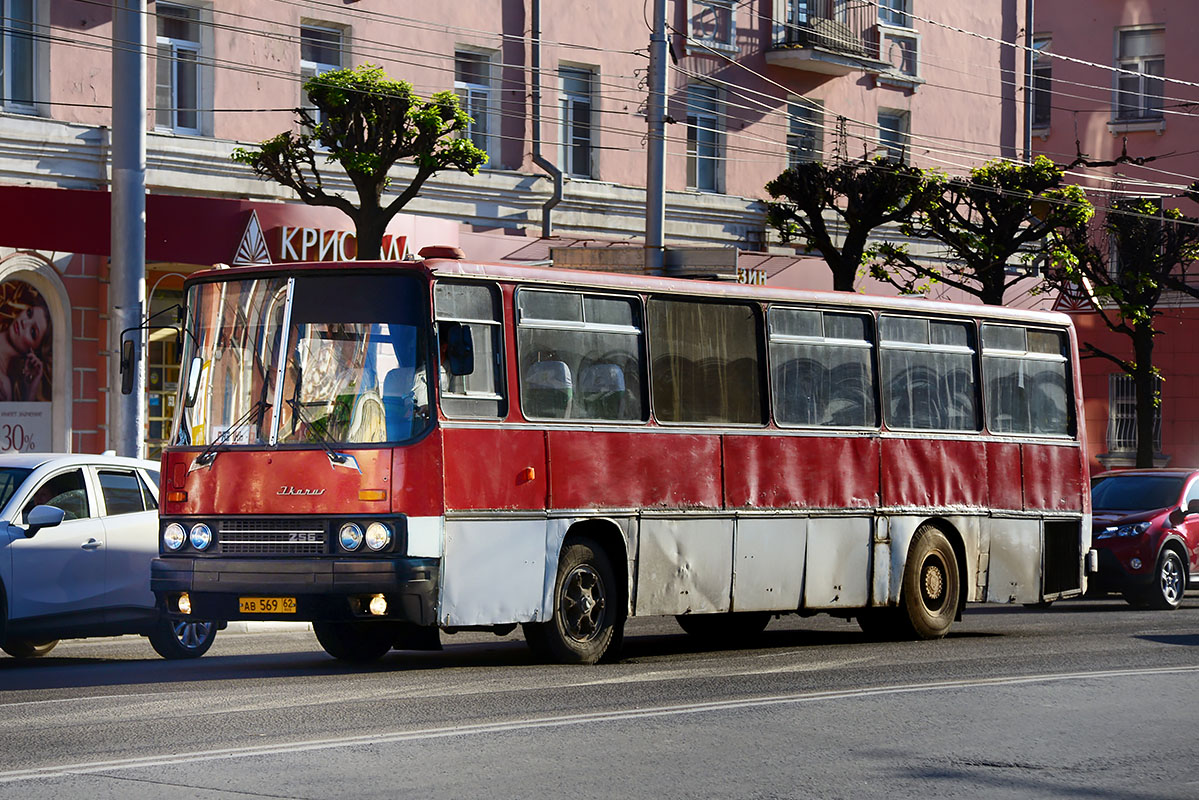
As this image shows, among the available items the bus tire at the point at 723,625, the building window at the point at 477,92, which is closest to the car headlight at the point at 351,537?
the bus tire at the point at 723,625

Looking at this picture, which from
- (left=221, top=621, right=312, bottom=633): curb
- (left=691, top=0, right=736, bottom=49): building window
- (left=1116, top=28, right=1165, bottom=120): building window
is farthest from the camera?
(left=1116, top=28, right=1165, bottom=120): building window

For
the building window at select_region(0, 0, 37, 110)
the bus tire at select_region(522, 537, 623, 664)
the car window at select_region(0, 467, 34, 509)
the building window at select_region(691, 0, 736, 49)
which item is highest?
the building window at select_region(691, 0, 736, 49)

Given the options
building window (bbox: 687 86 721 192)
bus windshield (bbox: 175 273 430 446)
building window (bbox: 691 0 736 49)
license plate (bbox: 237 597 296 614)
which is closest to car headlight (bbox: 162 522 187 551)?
bus windshield (bbox: 175 273 430 446)

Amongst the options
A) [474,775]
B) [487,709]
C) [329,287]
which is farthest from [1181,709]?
[329,287]

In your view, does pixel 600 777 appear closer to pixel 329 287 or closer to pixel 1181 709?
pixel 1181 709

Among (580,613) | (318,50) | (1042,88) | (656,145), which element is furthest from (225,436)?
(1042,88)

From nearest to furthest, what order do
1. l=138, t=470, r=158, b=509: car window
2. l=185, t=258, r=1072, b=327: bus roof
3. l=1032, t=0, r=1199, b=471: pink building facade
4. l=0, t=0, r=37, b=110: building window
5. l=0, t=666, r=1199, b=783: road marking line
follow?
l=0, t=666, r=1199, b=783: road marking line
l=185, t=258, r=1072, b=327: bus roof
l=138, t=470, r=158, b=509: car window
l=0, t=0, r=37, b=110: building window
l=1032, t=0, r=1199, b=471: pink building facade

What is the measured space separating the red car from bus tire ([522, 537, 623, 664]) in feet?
32.5

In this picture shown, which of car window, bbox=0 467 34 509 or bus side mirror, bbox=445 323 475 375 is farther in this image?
car window, bbox=0 467 34 509

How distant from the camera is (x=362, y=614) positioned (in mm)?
12664

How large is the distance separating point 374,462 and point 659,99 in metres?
14.4

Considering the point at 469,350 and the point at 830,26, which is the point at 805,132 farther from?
the point at 469,350

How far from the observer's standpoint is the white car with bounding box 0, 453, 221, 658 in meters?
14.2

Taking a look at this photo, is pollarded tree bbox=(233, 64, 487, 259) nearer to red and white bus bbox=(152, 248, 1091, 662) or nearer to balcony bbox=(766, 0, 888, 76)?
red and white bus bbox=(152, 248, 1091, 662)
